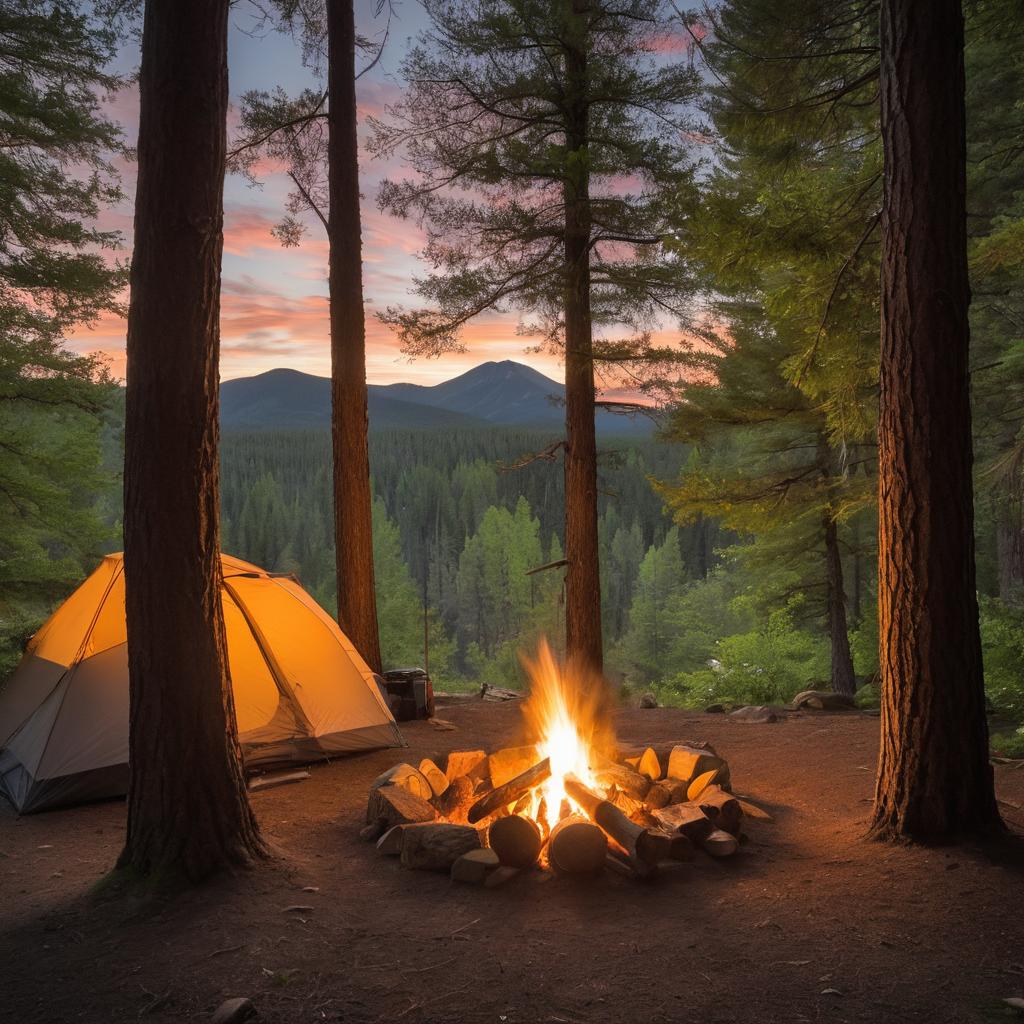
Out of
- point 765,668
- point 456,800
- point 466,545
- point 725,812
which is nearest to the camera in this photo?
point 725,812

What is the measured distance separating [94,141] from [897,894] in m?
11.6

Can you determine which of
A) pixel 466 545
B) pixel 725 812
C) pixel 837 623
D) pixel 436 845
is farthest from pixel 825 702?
pixel 466 545

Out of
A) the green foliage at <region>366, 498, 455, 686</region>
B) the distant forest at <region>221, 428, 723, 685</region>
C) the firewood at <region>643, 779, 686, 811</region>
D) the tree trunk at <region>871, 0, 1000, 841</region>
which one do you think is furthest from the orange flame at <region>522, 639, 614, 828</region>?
the green foliage at <region>366, 498, 455, 686</region>

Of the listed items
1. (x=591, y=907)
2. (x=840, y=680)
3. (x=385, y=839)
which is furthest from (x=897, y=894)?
(x=840, y=680)

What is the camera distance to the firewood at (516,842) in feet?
14.8

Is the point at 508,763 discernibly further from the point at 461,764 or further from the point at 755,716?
the point at 755,716

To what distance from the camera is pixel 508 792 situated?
5.27 m

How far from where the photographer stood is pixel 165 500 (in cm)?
423

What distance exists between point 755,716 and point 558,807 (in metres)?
5.16

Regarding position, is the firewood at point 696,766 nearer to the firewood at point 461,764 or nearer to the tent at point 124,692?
the firewood at point 461,764

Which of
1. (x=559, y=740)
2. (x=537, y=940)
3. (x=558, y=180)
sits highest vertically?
(x=558, y=180)

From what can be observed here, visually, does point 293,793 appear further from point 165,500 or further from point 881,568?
point 881,568

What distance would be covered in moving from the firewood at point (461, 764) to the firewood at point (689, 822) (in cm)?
161

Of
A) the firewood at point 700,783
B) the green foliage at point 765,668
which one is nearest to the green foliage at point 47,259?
the firewood at point 700,783
